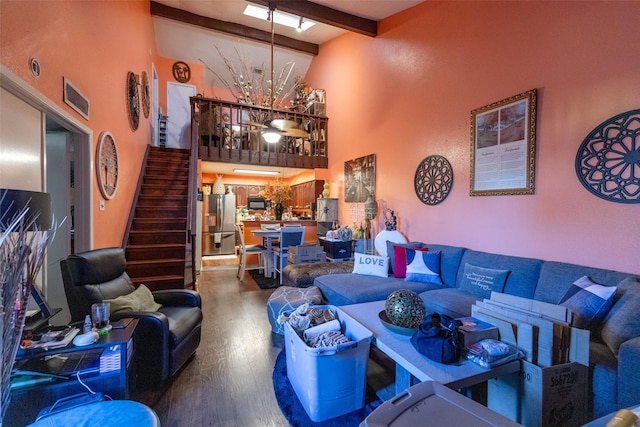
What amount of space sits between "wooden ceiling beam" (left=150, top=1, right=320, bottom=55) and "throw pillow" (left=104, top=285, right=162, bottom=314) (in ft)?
19.0

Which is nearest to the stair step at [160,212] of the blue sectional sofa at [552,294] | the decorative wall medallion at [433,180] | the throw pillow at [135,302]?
the throw pillow at [135,302]

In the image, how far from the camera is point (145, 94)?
518cm

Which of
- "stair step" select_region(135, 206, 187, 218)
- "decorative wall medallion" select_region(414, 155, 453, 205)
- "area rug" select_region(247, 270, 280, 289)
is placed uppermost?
"decorative wall medallion" select_region(414, 155, 453, 205)

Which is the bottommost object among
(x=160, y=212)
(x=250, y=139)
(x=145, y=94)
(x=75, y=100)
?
(x=160, y=212)

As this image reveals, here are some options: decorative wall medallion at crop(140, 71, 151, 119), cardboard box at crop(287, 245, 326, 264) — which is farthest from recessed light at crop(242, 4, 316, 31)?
cardboard box at crop(287, 245, 326, 264)

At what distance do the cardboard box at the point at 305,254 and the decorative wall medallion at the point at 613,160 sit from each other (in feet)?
9.94

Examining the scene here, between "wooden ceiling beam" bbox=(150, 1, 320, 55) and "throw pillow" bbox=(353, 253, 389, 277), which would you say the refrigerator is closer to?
"wooden ceiling beam" bbox=(150, 1, 320, 55)

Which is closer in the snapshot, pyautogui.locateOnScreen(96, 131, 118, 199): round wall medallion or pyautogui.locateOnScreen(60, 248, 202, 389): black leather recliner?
pyautogui.locateOnScreen(60, 248, 202, 389): black leather recliner

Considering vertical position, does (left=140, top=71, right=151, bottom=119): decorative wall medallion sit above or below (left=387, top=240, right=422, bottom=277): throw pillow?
above

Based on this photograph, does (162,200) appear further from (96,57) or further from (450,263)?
(450,263)

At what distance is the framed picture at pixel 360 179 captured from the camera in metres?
4.57

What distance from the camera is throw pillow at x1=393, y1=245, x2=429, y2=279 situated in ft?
10.3

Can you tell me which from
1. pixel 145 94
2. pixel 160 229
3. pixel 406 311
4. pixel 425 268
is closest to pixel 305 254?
A: pixel 425 268

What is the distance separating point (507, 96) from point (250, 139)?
456 centimetres
